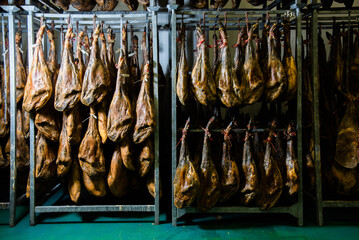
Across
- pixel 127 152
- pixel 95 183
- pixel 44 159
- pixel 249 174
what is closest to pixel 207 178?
pixel 249 174

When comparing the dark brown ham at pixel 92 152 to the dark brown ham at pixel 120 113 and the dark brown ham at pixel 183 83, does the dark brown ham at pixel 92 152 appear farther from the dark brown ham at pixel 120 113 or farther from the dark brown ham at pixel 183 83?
the dark brown ham at pixel 183 83

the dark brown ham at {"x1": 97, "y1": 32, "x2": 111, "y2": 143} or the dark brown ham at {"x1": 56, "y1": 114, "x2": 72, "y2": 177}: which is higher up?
the dark brown ham at {"x1": 97, "y1": 32, "x2": 111, "y2": 143}

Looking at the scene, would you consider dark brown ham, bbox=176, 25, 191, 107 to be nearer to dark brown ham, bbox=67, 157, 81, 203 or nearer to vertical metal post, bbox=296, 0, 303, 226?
vertical metal post, bbox=296, 0, 303, 226

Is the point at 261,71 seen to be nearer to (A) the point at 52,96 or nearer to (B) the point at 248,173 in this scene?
(B) the point at 248,173

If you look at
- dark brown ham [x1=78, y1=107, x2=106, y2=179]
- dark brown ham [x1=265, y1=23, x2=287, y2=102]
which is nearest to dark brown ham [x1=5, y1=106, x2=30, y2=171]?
dark brown ham [x1=78, y1=107, x2=106, y2=179]

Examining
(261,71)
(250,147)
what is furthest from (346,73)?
(250,147)

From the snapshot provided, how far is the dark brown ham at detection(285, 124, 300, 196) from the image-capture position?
3.32 metres

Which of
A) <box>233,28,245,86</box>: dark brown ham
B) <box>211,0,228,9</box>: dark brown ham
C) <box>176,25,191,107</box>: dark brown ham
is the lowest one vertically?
<box>176,25,191,107</box>: dark brown ham

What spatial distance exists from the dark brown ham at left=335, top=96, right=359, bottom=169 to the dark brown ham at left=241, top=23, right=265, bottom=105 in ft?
3.82

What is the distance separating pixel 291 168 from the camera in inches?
131

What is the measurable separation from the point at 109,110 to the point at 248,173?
1.69 meters

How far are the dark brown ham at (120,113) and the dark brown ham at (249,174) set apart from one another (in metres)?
1.32

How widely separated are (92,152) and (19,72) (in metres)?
1.52

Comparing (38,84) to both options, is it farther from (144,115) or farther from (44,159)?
(144,115)
